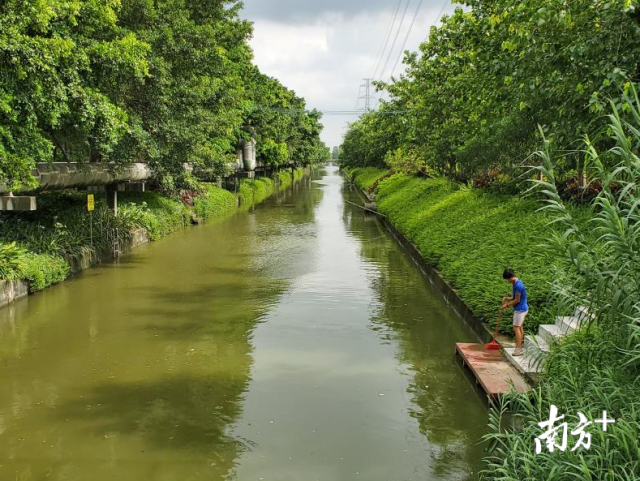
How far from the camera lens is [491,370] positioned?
847 centimetres

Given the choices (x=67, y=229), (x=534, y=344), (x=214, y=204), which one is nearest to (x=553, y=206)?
(x=534, y=344)

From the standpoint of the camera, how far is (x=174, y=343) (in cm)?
1054

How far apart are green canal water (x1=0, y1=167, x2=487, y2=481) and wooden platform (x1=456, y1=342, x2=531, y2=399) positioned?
304 mm

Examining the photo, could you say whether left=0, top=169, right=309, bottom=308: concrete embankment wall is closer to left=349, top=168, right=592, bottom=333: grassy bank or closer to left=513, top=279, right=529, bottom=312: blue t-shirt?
left=349, top=168, right=592, bottom=333: grassy bank

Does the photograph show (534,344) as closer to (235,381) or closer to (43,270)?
(235,381)

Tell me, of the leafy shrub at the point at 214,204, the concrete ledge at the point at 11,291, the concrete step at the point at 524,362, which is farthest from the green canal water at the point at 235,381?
the leafy shrub at the point at 214,204

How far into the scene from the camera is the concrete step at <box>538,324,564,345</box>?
8.28 m

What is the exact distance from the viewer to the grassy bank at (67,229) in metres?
13.8

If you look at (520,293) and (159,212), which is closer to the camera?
(520,293)

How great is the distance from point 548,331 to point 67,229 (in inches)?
553

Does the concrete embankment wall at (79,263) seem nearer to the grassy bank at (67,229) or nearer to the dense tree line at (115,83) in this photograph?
the grassy bank at (67,229)

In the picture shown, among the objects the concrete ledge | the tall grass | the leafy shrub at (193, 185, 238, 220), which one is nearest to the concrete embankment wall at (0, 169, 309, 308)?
the concrete ledge

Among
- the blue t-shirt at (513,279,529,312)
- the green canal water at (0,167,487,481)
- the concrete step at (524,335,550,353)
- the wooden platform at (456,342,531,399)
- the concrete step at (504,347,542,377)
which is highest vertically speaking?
the blue t-shirt at (513,279,529,312)

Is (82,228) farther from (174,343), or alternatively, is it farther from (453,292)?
(453,292)
